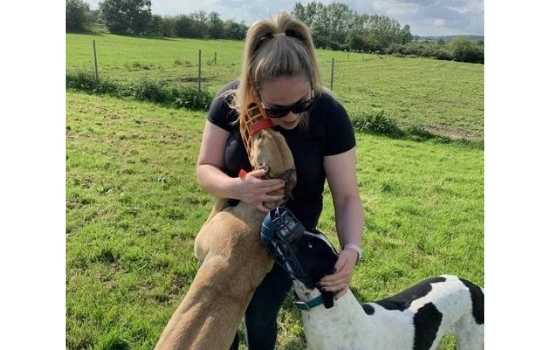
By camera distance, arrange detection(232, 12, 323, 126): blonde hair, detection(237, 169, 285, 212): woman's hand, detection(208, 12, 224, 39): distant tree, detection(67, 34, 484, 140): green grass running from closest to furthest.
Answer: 1. detection(232, 12, 323, 126): blonde hair
2. detection(237, 169, 285, 212): woman's hand
3. detection(208, 12, 224, 39): distant tree
4. detection(67, 34, 484, 140): green grass

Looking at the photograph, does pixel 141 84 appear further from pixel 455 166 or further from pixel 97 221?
pixel 455 166

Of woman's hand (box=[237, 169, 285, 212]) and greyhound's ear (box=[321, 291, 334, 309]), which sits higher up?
woman's hand (box=[237, 169, 285, 212])

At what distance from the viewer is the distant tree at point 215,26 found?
12.9 ft

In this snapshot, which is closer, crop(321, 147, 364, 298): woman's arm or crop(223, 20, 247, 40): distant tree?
crop(321, 147, 364, 298): woman's arm

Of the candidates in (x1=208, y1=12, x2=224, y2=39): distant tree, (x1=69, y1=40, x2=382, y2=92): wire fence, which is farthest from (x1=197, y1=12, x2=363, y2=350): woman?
(x1=69, y1=40, x2=382, y2=92): wire fence

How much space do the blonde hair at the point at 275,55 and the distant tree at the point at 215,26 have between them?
1842mm

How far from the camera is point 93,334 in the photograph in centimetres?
312

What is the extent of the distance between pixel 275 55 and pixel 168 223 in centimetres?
317

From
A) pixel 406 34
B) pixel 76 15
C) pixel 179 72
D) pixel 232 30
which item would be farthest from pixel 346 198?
pixel 179 72

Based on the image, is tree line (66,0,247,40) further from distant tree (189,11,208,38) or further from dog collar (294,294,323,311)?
dog collar (294,294,323,311)

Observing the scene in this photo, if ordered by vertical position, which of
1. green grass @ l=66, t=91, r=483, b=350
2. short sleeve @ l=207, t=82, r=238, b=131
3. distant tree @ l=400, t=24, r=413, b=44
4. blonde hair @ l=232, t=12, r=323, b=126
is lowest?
green grass @ l=66, t=91, r=483, b=350

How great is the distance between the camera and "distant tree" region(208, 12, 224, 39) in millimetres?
3941
